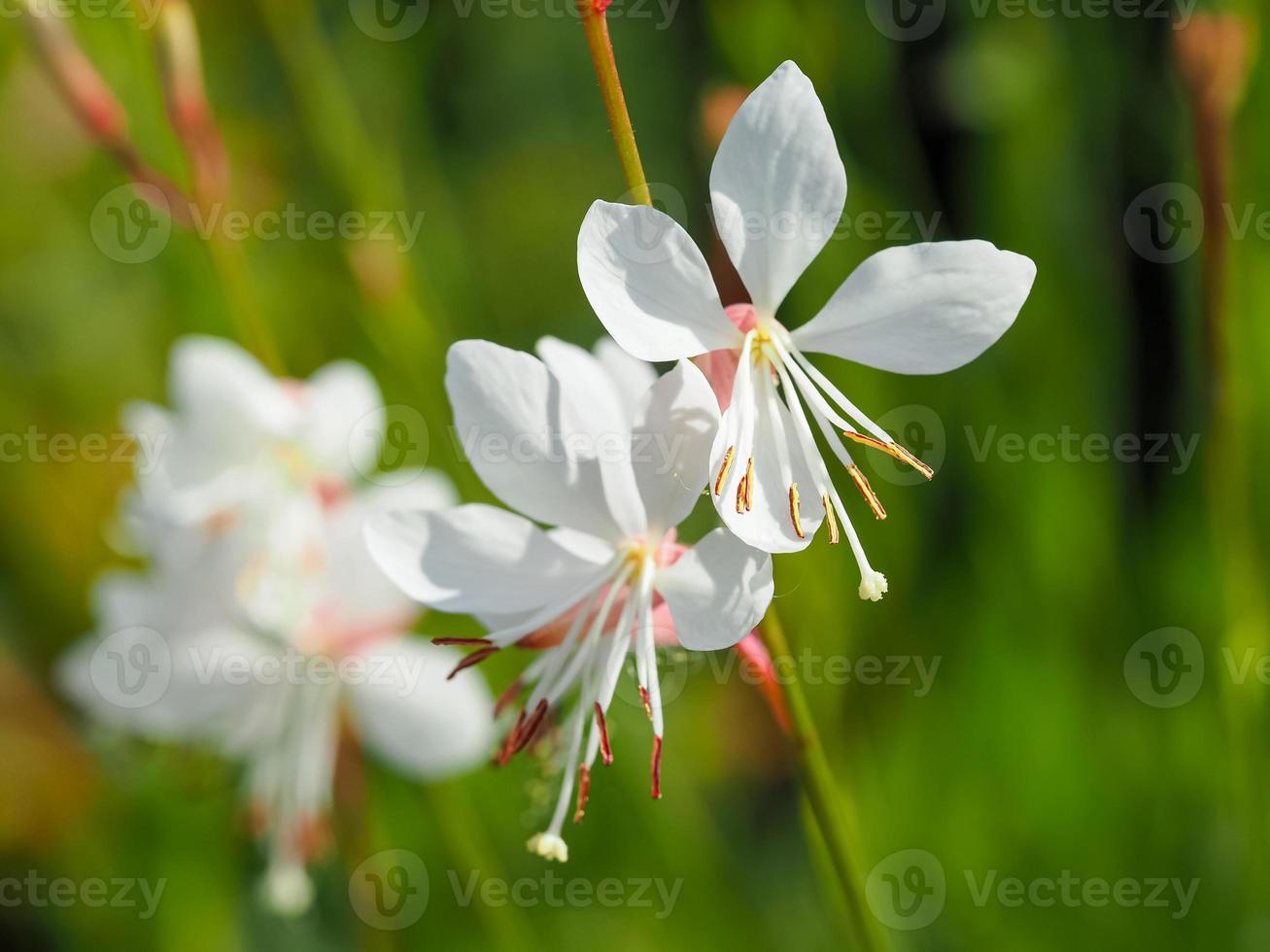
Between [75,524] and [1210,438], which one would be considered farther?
[75,524]

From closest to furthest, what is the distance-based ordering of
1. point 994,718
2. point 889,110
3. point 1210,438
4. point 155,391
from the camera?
1. point 1210,438
2. point 994,718
3. point 889,110
4. point 155,391

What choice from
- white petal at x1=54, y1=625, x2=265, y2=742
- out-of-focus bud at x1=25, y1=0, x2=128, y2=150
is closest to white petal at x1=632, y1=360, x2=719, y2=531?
white petal at x1=54, y1=625, x2=265, y2=742

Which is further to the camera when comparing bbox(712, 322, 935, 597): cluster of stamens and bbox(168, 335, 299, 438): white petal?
bbox(168, 335, 299, 438): white petal

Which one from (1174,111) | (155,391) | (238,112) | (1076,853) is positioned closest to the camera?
(1076,853)

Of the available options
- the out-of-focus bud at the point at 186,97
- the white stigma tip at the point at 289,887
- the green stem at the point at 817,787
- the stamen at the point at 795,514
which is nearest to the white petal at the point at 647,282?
the stamen at the point at 795,514

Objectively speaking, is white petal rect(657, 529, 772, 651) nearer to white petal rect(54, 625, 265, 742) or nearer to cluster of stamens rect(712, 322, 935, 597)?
cluster of stamens rect(712, 322, 935, 597)

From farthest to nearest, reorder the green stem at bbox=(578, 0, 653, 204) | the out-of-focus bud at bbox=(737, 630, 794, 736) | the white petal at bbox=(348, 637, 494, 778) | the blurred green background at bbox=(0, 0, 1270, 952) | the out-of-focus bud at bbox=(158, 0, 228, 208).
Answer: the blurred green background at bbox=(0, 0, 1270, 952), the white petal at bbox=(348, 637, 494, 778), the out-of-focus bud at bbox=(158, 0, 228, 208), the out-of-focus bud at bbox=(737, 630, 794, 736), the green stem at bbox=(578, 0, 653, 204)

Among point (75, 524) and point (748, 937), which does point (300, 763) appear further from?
point (75, 524)

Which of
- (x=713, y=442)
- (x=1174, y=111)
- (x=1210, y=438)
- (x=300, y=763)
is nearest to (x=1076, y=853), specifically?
(x=1210, y=438)
